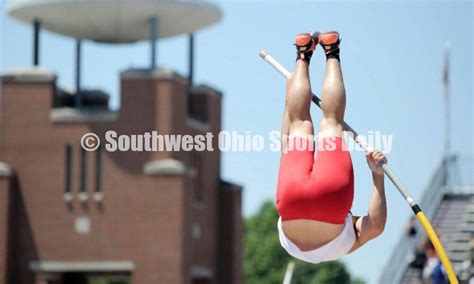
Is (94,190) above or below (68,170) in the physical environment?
below

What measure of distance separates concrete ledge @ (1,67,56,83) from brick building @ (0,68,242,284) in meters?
0.04

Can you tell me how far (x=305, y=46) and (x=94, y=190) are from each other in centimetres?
4433

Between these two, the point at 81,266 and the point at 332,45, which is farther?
the point at 81,266

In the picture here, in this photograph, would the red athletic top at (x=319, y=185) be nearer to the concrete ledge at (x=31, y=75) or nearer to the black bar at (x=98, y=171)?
the black bar at (x=98, y=171)

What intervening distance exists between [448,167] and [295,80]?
31443 mm

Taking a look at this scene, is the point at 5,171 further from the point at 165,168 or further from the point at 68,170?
the point at 165,168

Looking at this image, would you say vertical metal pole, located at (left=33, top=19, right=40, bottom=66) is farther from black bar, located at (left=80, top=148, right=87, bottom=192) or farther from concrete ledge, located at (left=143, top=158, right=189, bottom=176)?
concrete ledge, located at (left=143, top=158, right=189, bottom=176)

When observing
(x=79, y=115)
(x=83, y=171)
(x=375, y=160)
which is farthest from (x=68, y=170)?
(x=375, y=160)

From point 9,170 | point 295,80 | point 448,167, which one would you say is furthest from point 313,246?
point 9,170

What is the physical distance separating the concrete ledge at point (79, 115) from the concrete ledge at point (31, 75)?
1.31 metres

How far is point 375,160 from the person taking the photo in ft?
33.2

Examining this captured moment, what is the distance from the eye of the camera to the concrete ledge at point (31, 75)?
54.8 metres

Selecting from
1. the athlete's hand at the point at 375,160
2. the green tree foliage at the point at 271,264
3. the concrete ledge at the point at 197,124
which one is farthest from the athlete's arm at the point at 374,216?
the green tree foliage at the point at 271,264

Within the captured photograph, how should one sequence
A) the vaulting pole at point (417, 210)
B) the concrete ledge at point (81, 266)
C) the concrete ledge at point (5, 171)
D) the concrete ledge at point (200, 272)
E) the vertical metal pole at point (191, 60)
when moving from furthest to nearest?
the vertical metal pole at point (191, 60) → the concrete ledge at point (200, 272) → the concrete ledge at point (5, 171) → the concrete ledge at point (81, 266) → the vaulting pole at point (417, 210)
